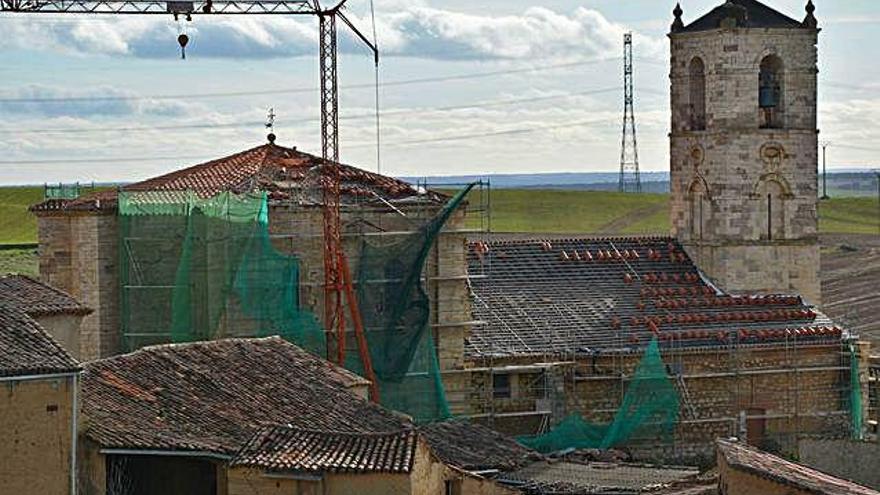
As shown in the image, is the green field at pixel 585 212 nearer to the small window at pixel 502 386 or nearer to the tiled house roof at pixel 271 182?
the tiled house roof at pixel 271 182

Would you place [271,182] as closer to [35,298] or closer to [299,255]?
[299,255]

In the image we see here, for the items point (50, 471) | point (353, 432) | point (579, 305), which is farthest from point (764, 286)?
point (50, 471)

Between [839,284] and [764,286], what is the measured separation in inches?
1056

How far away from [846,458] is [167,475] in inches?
466

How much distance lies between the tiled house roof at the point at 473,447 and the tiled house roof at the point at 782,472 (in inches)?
250

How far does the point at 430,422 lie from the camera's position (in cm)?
4119

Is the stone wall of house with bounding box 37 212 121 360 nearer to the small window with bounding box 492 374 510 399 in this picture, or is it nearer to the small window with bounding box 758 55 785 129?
the small window with bounding box 492 374 510 399

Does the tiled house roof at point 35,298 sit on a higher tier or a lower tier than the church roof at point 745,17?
lower

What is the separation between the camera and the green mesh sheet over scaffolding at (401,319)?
1686 inches

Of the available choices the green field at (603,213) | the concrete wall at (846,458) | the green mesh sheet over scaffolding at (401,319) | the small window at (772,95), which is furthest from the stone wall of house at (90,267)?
the green field at (603,213)

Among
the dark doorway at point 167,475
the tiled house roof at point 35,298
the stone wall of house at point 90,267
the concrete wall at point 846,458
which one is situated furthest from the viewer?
the stone wall of house at point 90,267

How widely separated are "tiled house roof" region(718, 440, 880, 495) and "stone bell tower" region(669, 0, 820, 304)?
21365 mm

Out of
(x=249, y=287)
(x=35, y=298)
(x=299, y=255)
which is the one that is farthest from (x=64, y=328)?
(x=299, y=255)

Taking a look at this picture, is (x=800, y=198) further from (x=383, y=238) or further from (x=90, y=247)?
(x=90, y=247)
